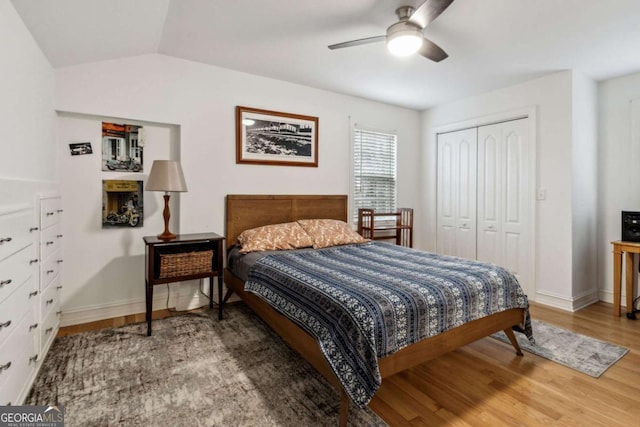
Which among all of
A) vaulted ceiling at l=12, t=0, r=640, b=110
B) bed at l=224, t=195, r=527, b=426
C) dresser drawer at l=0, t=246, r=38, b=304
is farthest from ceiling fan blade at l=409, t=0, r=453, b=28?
dresser drawer at l=0, t=246, r=38, b=304

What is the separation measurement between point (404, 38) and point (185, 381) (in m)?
2.66

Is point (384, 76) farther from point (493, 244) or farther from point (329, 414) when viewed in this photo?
point (329, 414)

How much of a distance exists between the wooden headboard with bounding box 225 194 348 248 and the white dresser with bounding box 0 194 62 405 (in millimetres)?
1461

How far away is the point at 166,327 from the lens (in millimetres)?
2828

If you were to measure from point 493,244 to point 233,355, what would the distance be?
3388mm

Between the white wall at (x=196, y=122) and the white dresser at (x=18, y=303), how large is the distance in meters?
1.03

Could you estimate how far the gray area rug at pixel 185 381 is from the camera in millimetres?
1688

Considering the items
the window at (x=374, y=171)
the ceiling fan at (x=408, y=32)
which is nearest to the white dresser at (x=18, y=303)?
the ceiling fan at (x=408, y=32)

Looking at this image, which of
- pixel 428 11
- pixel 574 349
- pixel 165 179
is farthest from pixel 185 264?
pixel 574 349

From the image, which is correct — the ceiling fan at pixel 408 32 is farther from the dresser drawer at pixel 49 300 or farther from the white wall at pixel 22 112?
the dresser drawer at pixel 49 300

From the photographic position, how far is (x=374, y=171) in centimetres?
459

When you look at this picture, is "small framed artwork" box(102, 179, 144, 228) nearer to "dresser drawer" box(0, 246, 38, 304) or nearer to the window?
"dresser drawer" box(0, 246, 38, 304)

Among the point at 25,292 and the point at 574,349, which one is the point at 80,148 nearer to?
the point at 25,292

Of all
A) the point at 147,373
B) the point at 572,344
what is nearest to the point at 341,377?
the point at 147,373
